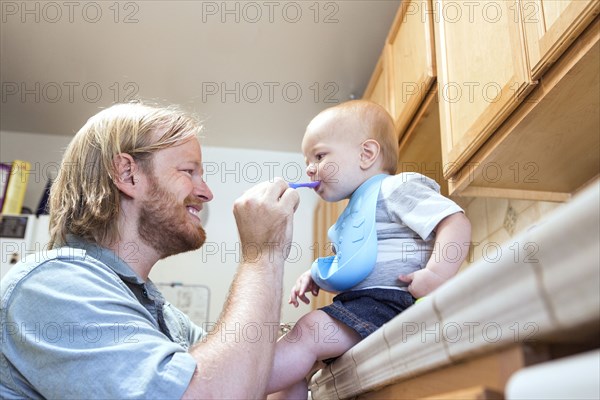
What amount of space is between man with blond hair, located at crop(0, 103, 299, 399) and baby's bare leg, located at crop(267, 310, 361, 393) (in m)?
0.07

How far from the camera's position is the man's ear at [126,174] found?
1.15m

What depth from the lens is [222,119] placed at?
3.13 metres

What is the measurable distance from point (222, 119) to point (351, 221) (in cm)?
223

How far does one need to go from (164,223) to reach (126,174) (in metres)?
0.14

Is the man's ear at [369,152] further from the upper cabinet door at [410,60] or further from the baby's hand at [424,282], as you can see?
the upper cabinet door at [410,60]

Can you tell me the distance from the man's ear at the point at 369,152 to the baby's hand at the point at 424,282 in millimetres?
300

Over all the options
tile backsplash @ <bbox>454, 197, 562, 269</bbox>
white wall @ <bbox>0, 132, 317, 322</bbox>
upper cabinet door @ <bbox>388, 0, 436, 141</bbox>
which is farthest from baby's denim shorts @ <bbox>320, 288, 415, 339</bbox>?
white wall @ <bbox>0, 132, 317, 322</bbox>

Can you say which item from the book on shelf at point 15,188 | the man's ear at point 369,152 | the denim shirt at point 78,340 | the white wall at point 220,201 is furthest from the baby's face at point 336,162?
the book on shelf at point 15,188

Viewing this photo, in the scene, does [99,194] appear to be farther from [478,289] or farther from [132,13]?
[132,13]

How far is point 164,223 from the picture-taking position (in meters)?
1.14

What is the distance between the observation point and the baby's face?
1.10 metres

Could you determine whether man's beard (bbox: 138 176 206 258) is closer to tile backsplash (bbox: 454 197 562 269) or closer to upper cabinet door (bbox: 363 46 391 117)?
tile backsplash (bbox: 454 197 562 269)

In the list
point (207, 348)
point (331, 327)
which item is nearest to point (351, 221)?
point (331, 327)

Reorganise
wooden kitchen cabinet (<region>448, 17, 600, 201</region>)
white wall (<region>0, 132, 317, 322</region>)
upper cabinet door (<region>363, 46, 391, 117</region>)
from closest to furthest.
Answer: wooden kitchen cabinet (<region>448, 17, 600, 201</region>) < upper cabinet door (<region>363, 46, 391, 117</region>) < white wall (<region>0, 132, 317, 322</region>)
